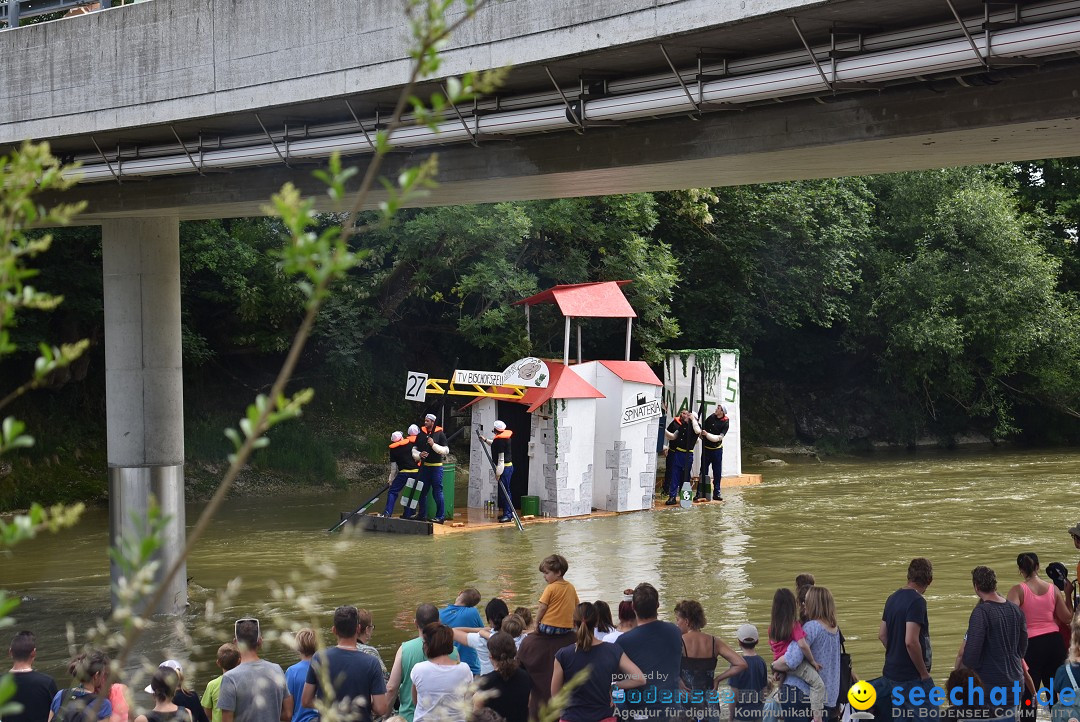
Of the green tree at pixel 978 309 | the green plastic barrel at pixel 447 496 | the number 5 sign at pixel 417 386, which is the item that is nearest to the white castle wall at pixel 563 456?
the green plastic barrel at pixel 447 496

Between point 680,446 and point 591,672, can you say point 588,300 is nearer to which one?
point 680,446

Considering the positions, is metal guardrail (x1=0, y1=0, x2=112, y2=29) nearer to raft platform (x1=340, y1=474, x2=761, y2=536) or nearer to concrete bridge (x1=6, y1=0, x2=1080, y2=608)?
concrete bridge (x1=6, y1=0, x2=1080, y2=608)

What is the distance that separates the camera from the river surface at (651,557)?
14.1m

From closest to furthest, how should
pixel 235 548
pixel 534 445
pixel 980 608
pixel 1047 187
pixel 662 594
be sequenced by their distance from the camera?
1. pixel 980 608
2. pixel 662 594
3. pixel 235 548
4. pixel 534 445
5. pixel 1047 187

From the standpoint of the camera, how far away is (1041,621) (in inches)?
344

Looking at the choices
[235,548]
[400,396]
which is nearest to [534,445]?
[235,548]

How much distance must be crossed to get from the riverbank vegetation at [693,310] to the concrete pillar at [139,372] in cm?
871

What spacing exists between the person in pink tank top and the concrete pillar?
10.2 metres

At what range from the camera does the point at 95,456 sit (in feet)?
86.2

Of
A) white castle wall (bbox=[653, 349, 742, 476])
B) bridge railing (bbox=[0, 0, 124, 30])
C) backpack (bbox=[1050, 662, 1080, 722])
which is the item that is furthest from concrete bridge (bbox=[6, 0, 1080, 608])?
white castle wall (bbox=[653, 349, 742, 476])

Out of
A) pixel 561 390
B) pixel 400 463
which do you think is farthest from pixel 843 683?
pixel 561 390

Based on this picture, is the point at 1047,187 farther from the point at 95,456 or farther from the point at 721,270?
the point at 95,456

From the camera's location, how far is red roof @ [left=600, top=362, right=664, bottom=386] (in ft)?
72.3

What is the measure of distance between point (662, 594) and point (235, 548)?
8071 mm
